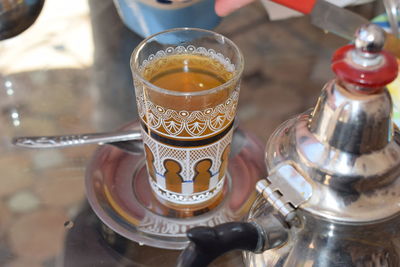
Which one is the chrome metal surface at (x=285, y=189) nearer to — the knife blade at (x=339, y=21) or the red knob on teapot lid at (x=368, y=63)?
the red knob on teapot lid at (x=368, y=63)

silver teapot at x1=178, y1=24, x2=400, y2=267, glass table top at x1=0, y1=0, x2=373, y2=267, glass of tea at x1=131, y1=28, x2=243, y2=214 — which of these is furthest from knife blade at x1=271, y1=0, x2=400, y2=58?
silver teapot at x1=178, y1=24, x2=400, y2=267

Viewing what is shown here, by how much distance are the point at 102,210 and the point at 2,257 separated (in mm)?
90

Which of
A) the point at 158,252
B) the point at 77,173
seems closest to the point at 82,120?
the point at 77,173

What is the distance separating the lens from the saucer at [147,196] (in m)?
0.41

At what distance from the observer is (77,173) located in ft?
1.57

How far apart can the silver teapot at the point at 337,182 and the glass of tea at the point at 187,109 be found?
0.08m

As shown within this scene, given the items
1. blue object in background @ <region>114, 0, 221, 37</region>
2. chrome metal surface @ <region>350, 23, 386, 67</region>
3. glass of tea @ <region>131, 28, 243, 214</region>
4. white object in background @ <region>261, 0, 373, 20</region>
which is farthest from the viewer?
white object in background @ <region>261, 0, 373, 20</region>

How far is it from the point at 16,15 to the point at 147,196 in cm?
28

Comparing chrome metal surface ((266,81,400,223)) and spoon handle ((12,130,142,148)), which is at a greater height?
chrome metal surface ((266,81,400,223))

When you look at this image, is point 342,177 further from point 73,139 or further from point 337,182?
point 73,139

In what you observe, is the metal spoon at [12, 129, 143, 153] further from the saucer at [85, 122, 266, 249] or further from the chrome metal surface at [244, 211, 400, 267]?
the chrome metal surface at [244, 211, 400, 267]

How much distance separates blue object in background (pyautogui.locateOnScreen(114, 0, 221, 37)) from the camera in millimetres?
539

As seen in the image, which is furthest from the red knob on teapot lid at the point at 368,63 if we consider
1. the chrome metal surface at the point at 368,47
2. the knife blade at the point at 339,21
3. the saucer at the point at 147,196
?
the knife blade at the point at 339,21

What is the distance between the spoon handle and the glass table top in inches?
0.9
